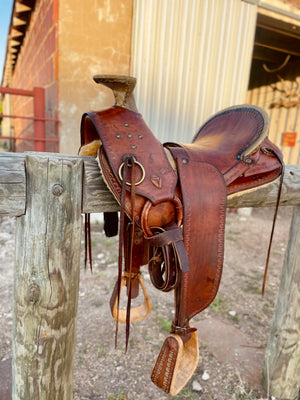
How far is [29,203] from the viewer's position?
0.77m

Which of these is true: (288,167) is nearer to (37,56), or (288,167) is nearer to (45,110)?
(45,110)

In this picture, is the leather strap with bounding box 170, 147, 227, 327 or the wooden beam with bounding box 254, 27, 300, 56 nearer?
the leather strap with bounding box 170, 147, 227, 327

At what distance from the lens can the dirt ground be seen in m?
1.49

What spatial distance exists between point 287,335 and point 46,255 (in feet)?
4.30

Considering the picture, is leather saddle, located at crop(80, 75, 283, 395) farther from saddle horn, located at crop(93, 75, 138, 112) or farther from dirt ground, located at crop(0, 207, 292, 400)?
dirt ground, located at crop(0, 207, 292, 400)

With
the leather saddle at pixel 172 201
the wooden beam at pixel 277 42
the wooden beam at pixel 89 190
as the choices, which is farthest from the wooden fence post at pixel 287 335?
the wooden beam at pixel 277 42

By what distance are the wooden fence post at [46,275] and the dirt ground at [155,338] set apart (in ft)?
2.36

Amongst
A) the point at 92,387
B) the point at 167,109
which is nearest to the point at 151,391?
the point at 92,387

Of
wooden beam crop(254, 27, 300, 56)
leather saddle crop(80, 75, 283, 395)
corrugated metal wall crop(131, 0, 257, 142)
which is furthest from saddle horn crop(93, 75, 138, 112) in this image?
wooden beam crop(254, 27, 300, 56)

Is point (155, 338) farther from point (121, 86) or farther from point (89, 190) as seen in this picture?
point (121, 86)

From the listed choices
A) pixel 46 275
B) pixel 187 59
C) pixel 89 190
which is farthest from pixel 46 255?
pixel 187 59

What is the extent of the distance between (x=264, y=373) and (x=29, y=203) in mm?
1568

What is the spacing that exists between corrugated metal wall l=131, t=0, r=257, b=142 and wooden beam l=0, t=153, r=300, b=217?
7.93 feet

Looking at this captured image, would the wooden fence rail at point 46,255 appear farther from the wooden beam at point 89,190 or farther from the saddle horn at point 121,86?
the saddle horn at point 121,86
